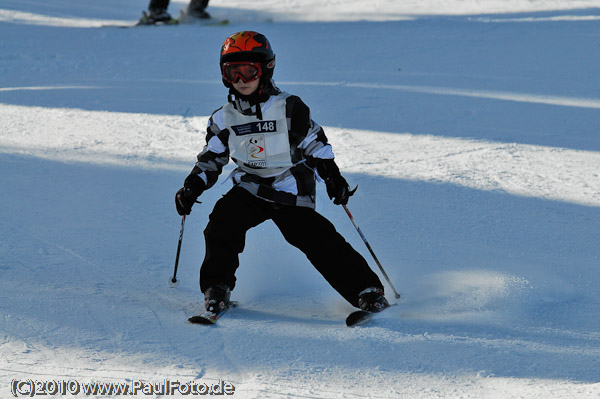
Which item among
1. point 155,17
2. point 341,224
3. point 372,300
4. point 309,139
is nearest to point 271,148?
point 309,139

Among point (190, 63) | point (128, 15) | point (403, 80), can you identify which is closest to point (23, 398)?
point (403, 80)

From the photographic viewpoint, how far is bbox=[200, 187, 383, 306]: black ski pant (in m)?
3.41

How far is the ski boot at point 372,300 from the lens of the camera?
328 cm

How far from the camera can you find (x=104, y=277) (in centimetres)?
373

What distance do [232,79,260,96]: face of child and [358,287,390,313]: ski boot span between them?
1.08 m

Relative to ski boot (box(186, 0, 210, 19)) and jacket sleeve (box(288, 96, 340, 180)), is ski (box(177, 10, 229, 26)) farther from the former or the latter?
jacket sleeve (box(288, 96, 340, 180))

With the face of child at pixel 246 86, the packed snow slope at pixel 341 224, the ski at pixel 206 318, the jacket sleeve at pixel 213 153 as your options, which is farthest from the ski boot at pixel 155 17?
the ski at pixel 206 318

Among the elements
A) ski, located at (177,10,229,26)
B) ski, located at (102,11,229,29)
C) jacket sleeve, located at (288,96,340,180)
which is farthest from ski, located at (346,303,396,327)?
ski, located at (177,10,229,26)

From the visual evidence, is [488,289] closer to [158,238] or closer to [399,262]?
[399,262]

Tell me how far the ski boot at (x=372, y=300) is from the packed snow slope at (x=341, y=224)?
0.08 metres

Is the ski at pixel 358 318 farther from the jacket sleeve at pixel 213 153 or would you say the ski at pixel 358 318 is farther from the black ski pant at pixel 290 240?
the jacket sleeve at pixel 213 153

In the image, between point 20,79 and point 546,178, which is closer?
point 546,178

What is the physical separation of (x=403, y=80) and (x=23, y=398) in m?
6.14

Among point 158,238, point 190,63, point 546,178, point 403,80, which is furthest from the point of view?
point 190,63
